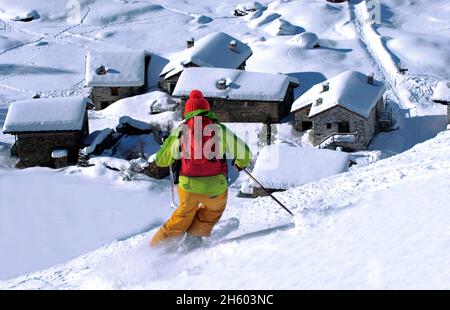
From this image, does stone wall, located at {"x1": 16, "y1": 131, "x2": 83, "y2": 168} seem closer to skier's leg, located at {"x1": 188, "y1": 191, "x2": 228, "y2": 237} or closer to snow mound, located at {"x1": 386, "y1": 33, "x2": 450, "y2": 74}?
snow mound, located at {"x1": 386, "y1": 33, "x2": 450, "y2": 74}

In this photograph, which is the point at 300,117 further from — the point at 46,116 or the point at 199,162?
the point at 199,162

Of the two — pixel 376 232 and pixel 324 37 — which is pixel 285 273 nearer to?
pixel 376 232

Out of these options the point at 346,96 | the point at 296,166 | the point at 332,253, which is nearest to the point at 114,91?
the point at 346,96

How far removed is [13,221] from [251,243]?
14.6 metres

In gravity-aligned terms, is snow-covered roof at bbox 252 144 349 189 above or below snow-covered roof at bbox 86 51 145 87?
above

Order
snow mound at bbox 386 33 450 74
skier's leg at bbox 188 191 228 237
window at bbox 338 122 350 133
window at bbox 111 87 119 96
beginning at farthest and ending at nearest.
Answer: snow mound at bbox 386 33 450 74 < window at bbox 111 87 119 96 < window at bbox 338 122 350 133 < skier's leg at bbox 188 191 228 237

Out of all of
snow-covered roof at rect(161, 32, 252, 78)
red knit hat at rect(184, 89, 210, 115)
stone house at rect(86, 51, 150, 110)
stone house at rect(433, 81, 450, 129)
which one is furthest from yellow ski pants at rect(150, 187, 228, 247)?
stone house at rect(86, 51, 150, 110)

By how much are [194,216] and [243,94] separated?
26.6 m

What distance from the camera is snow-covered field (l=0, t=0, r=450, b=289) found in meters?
6.50

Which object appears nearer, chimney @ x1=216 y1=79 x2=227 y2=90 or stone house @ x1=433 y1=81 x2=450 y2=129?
stone house @ x1=433 y1=81 x2=450 y2=129

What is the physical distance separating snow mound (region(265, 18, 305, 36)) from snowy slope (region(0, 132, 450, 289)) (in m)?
42.2

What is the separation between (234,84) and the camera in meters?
34.8

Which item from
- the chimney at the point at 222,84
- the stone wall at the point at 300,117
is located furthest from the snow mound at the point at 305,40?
the stone wall at the point at 300,117
